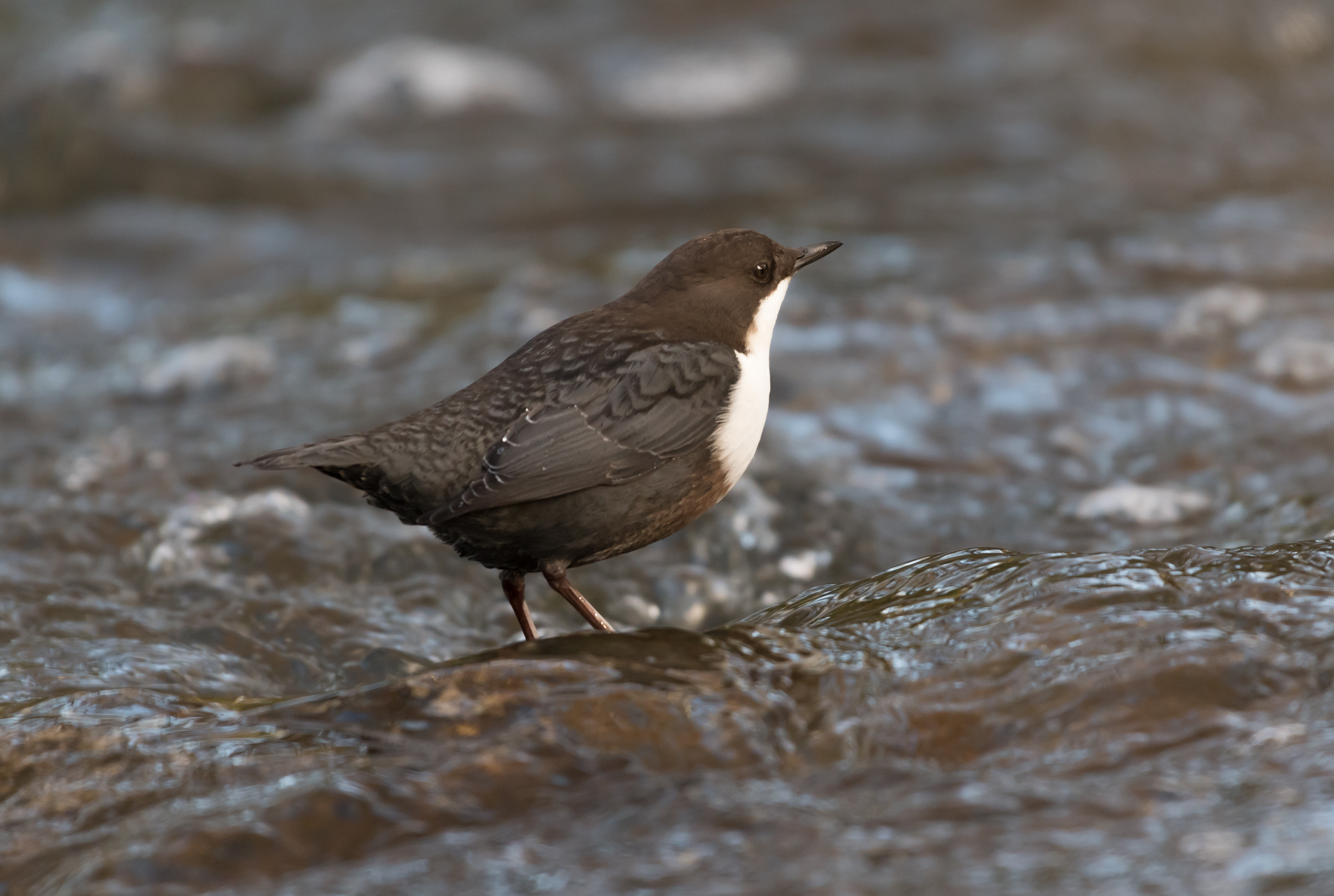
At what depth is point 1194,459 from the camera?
5.67 meters

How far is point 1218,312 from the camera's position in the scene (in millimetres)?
6949

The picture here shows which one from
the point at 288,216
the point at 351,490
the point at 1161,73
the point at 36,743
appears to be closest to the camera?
the point at 36,743

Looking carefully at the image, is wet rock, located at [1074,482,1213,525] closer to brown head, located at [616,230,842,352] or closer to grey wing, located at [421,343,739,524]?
brown head, located at [616,230,842,352]

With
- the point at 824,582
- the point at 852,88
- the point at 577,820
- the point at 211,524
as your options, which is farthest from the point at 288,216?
the point at 577,820

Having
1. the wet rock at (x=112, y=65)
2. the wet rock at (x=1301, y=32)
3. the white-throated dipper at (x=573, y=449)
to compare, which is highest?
the wet rock at (x=112, y=65)

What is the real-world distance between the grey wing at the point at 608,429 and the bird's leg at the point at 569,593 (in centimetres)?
27

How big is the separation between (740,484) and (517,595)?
1.76 metres

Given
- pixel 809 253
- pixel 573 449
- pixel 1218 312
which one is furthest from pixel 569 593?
pixel 1218 312

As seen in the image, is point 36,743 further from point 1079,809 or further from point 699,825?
point 1079,809

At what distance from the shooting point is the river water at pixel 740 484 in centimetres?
259

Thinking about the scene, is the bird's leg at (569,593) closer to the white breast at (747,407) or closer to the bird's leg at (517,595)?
the bird's leg at (517,595)

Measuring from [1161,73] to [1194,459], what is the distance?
19.4 feet

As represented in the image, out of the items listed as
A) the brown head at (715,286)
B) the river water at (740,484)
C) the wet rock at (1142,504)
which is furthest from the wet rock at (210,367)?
the wet rock at (1142,504)

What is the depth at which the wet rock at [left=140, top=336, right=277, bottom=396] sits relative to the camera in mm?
6680
